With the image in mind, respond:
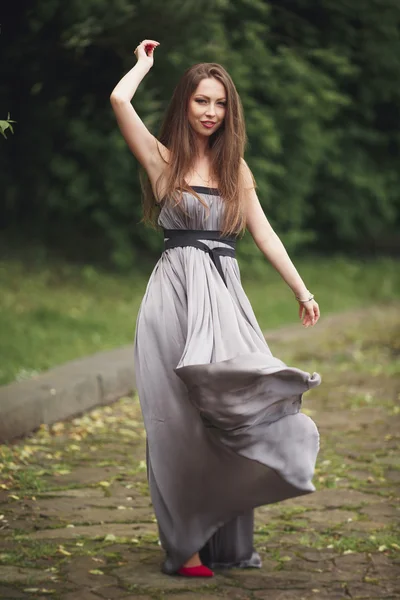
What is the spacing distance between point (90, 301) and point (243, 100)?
11.4 ft

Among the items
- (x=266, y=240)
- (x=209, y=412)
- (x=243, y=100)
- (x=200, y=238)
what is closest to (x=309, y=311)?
(x=266, y=240)

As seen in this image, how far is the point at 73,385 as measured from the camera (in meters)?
7.07

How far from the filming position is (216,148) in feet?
13.4

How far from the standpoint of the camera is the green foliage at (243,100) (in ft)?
32.8

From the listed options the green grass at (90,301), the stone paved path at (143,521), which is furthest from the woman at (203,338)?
the green grass at (90,301)

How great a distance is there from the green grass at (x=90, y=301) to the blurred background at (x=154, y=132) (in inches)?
1.3

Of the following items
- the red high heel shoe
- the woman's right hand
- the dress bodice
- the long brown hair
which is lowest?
the red high heel shoe

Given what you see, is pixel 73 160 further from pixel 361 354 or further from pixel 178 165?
pixel 178 165

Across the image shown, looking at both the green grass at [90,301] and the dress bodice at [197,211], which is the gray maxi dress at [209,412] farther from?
the green grass at [90,301]

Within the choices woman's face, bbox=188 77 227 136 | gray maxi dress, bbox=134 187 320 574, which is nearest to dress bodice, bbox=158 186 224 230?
gray maxi dress, bbox=134 187 320 574

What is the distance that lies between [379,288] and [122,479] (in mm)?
10735

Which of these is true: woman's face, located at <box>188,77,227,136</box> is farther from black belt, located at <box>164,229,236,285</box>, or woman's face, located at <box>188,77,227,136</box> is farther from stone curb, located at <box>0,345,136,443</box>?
stone curb, located at <box>0,345,136,443</box>

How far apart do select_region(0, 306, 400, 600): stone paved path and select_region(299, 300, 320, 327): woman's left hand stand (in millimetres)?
964

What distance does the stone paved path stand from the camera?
3906 millimetres
